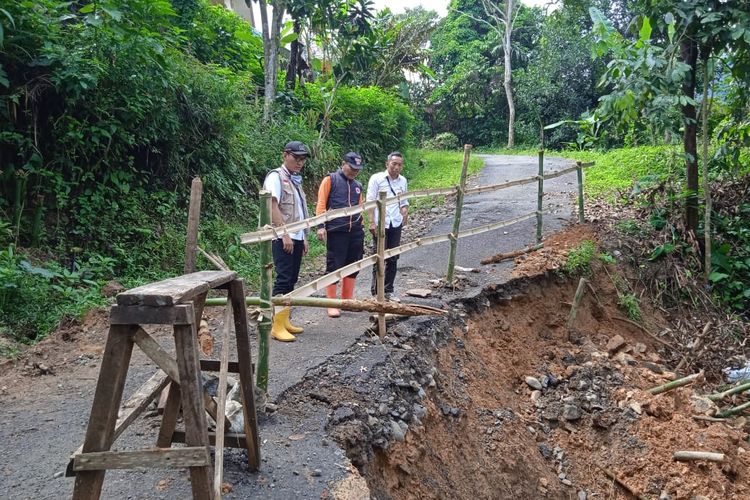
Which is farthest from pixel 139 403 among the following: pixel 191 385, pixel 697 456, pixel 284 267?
pixel 697 456

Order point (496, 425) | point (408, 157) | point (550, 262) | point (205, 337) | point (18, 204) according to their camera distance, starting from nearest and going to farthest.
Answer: point (205, 337), point (496, 425), point (18, 204), point (550, 262), point (408, 157)

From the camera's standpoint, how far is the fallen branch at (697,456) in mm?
4660

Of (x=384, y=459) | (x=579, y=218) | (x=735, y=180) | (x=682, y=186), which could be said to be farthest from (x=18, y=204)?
(x=735, y=180)

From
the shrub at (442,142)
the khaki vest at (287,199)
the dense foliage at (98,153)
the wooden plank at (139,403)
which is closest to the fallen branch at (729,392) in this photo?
the khaki vest at (287,199)

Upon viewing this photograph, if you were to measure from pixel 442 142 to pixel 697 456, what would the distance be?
22157mm

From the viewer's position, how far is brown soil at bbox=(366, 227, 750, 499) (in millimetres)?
4195

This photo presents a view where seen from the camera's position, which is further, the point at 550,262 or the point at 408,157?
the point at 408,157

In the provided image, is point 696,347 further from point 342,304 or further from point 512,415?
point 342,304

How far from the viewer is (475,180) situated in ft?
48.5

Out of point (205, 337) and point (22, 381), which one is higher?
point (205, 337)

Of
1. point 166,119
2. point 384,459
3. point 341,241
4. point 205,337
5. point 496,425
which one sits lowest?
point 496,425

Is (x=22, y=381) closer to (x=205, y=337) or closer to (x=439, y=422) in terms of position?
(x=205, y=337)

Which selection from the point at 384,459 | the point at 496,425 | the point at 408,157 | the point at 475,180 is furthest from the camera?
the point at 408,157

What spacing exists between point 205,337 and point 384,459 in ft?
5.42
